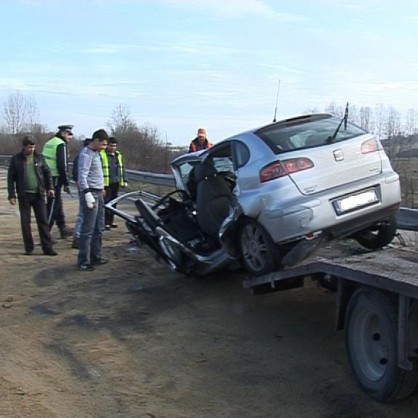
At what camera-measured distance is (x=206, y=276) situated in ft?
25.2

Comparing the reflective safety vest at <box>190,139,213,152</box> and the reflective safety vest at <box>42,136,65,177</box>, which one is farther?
the reflective safety vest at <box>190,139,213,152</box>

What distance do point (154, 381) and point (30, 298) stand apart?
2959mm

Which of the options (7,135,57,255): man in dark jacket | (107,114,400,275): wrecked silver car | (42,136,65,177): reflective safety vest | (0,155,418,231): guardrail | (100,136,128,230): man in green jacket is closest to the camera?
(107,114,400,275): wrecked silver car

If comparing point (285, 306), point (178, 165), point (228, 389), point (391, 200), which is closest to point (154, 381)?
point (228, 389)

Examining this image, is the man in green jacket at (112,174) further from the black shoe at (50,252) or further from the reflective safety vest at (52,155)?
the black shoe at (50,252)

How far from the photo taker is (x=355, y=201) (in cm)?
562

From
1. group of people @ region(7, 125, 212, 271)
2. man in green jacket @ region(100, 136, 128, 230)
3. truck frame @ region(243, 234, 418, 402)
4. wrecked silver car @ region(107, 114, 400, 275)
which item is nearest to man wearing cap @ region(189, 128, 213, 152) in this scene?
group of people @ region(7, 125, 212, 271)

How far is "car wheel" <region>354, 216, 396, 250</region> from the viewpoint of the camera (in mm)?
6184

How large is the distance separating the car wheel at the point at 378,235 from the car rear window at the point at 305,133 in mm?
962

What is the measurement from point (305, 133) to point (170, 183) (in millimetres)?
10293

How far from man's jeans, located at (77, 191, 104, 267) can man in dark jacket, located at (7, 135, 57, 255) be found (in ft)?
3.80

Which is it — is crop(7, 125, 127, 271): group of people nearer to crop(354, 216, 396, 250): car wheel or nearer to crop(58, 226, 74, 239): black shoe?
crop(58, 226, 74, 239): black shoe

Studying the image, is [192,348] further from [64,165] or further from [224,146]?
[64,165]

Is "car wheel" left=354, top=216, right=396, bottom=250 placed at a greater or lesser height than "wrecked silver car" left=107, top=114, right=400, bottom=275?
lesser
